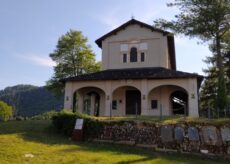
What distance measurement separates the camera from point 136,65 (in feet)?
103

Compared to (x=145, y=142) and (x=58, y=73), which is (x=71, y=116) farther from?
(x=58, y=73)

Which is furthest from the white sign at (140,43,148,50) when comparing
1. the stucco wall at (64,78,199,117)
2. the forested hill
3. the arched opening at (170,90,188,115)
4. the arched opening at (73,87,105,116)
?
the forested hill

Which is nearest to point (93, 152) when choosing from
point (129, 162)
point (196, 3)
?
point (129, 162)

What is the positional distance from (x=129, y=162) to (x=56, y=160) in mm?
3289

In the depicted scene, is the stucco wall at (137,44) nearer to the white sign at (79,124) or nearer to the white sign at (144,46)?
the white sign at (144,46)

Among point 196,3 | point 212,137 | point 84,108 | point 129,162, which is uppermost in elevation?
point 196,3

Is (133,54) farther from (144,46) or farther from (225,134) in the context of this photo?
(225,134)

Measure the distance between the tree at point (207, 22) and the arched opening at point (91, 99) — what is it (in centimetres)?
964

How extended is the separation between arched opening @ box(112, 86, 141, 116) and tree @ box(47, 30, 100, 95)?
13.0 meters

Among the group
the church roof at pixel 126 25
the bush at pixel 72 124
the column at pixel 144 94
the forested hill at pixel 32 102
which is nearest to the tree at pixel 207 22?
the church roof at pixel 126 25

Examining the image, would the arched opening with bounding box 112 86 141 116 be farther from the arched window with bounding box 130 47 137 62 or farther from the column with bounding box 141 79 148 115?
the arched window with bounding box 130 47 137 62

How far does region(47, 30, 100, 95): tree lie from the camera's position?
4184 cm

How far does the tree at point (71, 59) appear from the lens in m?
41.8

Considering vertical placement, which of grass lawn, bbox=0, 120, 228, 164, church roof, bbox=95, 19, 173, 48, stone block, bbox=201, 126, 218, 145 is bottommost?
grass lawn, bbox=0, 120, 228, 164
